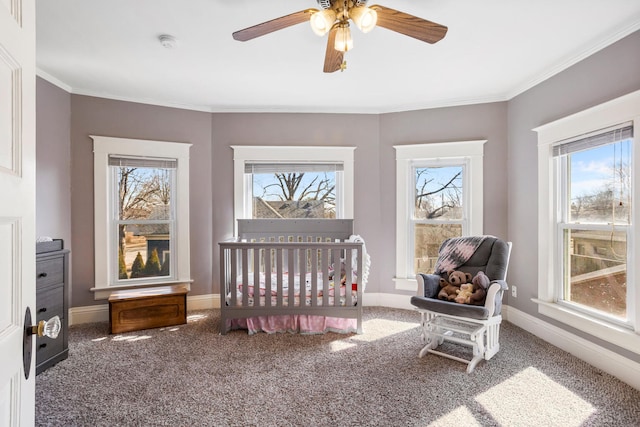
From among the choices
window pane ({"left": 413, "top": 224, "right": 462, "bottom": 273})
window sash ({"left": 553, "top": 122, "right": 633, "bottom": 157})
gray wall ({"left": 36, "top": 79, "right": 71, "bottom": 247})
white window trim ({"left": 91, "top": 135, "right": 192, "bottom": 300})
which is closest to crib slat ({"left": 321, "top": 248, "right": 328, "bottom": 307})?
window pane ({"left": 413, "top": 224, "right": 462, "bottom": 273})

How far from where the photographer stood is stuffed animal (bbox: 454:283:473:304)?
2486 millimetres

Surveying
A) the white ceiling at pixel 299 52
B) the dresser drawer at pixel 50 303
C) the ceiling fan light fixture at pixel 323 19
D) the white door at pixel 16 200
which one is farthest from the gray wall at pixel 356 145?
the white door at pixel 16 200

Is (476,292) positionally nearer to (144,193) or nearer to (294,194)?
(294,194)

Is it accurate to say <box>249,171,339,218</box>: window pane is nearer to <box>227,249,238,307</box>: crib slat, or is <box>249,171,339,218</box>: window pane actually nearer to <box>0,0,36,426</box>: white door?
<box>227,249,238,307</box>: crib slat

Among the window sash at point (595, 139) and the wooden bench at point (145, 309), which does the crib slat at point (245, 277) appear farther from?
the window sash at point (595, 139)

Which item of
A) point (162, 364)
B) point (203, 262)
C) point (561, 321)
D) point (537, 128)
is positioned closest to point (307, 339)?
point (162, 364)

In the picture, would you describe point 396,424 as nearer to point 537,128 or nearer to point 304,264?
point 304,264

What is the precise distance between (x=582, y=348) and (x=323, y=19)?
290 centimetres

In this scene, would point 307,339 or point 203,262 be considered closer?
point 307,339

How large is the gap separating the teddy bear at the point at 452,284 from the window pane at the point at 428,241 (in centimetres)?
97

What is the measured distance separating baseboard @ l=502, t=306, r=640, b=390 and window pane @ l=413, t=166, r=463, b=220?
116 cm

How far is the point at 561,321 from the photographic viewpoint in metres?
2.68

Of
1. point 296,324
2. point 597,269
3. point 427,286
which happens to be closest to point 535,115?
point 597,269

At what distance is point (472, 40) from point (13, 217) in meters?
2.66
